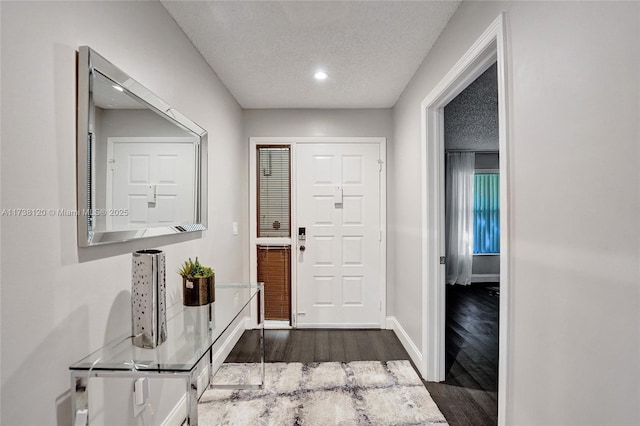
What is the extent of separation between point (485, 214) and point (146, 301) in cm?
614

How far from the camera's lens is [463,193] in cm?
567

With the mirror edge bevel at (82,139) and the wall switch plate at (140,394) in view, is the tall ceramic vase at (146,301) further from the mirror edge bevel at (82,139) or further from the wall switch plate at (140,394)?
the wall switch plate at (140,394)

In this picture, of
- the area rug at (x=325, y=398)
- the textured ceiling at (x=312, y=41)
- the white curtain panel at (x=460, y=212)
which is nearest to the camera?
the textured ceiling at (x=312, y=41)

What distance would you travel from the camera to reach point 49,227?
0.99 m

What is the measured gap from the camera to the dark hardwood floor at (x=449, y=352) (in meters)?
2.04

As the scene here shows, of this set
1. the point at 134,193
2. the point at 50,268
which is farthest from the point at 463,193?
the point at 50,268

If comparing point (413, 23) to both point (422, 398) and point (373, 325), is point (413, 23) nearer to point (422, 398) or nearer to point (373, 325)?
point (422, 398)

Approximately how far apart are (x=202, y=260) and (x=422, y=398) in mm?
1840

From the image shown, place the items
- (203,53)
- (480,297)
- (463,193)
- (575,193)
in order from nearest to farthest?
1. (575,193)
2. (203,53)
3. (480,297)
4. (463,193)

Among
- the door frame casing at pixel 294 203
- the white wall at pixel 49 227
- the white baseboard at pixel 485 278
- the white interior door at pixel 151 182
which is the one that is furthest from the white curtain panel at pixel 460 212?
the white wall at pixel 49 227

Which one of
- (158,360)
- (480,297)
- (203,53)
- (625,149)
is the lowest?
(480,297)

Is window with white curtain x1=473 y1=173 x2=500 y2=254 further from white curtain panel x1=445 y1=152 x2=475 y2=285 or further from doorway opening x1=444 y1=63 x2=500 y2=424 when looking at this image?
white curtain panel x1=445 y1=152 x2=475 y2=285

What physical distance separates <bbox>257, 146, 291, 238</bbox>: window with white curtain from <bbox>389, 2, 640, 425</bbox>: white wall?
94.3 inches

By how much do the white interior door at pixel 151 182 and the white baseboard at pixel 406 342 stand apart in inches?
82.2
